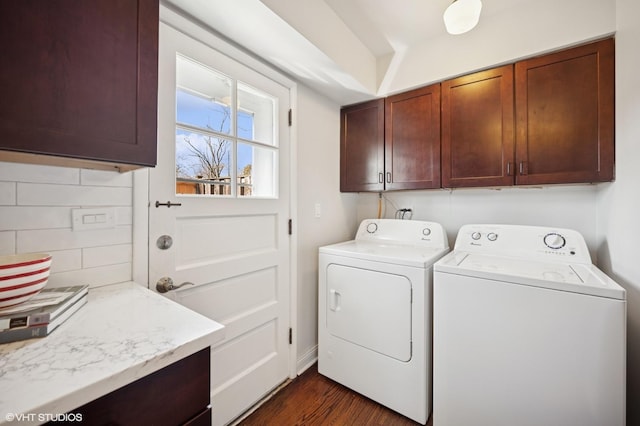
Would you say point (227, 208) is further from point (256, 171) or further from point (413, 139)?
point (413, 139)

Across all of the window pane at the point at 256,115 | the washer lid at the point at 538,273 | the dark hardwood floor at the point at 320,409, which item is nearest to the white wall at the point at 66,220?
the window pane at the point at 256,115

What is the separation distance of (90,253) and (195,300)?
51 cm

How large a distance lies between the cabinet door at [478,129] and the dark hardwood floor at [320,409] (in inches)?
61.2

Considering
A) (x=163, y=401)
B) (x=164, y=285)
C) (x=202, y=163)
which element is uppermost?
(x=202, y=163)

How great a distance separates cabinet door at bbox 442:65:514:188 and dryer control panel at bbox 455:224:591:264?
0.31m

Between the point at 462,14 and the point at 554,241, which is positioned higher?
the point at 462,14

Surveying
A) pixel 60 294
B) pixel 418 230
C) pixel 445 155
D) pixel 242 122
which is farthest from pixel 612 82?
pixel 60 294

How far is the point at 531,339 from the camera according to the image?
1.17 metres

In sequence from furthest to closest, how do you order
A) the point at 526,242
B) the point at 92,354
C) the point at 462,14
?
the point at 526,242 → the point at 462,14 → the point at 92,354

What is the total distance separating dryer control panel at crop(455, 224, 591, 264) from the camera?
144 cm

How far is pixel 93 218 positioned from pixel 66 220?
0.07m

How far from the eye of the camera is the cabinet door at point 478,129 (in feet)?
5.28

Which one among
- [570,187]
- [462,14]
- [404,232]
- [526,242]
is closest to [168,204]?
[404,232]

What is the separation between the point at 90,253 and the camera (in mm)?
993
